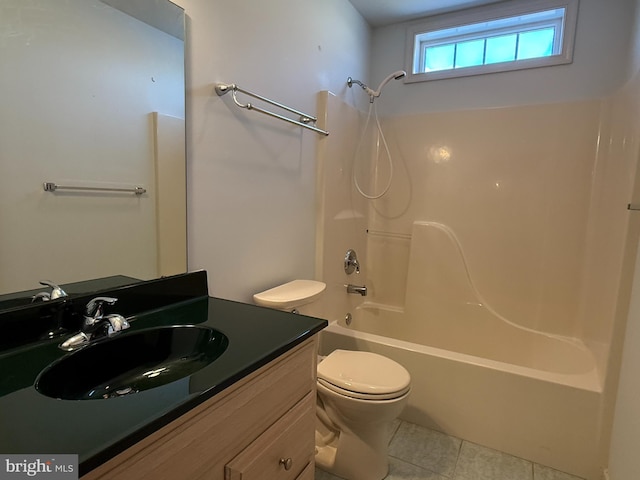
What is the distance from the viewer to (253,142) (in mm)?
1610

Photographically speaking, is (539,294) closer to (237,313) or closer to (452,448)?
(452,448)

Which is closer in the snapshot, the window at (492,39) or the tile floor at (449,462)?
the tile floor at (449,462)

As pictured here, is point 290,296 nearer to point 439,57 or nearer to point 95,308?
point 95,308

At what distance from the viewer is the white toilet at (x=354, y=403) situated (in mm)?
1464

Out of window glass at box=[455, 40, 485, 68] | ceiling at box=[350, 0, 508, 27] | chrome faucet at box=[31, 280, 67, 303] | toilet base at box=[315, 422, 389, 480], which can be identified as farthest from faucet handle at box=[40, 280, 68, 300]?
window glass at box=[455, 40, 485, 68]

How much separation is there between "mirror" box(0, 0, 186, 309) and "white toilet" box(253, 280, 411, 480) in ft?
2.01

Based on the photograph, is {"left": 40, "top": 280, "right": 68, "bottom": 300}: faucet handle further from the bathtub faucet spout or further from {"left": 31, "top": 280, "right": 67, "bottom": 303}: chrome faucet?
the bathtub faucet spout

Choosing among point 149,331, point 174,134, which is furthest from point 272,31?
point 149,331

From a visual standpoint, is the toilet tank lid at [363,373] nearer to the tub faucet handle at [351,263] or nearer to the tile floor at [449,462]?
the tile floor at [449,462]

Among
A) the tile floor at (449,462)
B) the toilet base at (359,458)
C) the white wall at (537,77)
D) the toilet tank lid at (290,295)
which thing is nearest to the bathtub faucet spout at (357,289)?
the toilet tank lid at (290,295)

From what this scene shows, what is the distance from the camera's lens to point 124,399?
25.4 inches

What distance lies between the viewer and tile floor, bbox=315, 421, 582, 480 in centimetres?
164

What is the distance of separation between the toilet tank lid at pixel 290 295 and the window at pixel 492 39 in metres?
1.82

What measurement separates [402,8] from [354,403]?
2.47 metres
